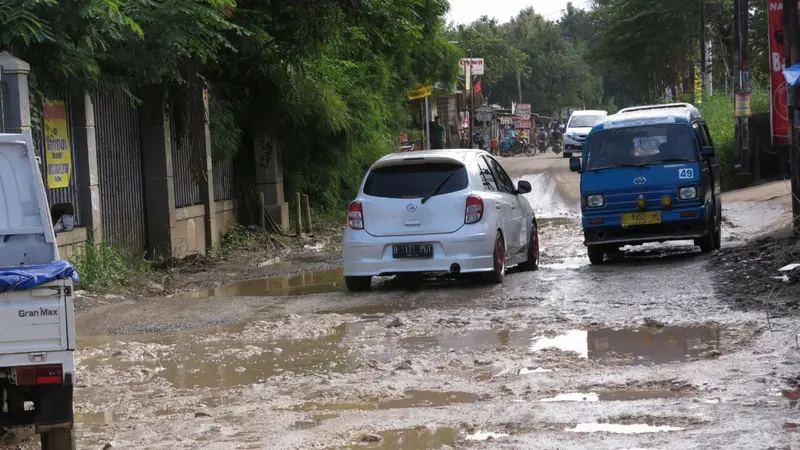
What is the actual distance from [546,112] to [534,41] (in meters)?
6.58

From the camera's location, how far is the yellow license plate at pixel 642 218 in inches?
571

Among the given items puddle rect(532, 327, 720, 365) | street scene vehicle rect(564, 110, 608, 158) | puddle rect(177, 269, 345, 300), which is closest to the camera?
puddle rect(532, 327, 720, 365)

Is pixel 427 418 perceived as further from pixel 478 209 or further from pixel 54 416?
pixel 478 209

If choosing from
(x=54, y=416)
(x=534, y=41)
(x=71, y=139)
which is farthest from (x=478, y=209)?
(x=534, y=41)

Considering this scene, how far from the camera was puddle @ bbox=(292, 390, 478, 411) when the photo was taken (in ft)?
24.0

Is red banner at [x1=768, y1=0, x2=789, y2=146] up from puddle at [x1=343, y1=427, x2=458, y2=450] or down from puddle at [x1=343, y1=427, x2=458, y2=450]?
up

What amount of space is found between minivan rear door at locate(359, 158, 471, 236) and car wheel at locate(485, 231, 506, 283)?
57 cm

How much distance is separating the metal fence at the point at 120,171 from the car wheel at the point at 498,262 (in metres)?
5.41

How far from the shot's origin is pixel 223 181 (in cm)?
2053

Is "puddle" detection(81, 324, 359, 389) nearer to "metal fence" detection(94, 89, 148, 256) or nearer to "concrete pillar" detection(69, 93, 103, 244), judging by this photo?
"concrete pillar" detection(69, 93, 103, 244)

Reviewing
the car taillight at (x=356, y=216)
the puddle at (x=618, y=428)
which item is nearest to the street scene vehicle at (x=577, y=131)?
the car taillight at (x=356, y=216)

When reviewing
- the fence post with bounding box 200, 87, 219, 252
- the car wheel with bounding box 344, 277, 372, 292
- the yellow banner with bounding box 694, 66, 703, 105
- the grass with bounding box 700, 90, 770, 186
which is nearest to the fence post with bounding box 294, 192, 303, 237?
the fence post with bounding box 200, 87, 219, 252

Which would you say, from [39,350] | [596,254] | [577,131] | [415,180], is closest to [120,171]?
[415,180]

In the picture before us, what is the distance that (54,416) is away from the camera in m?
5.82
